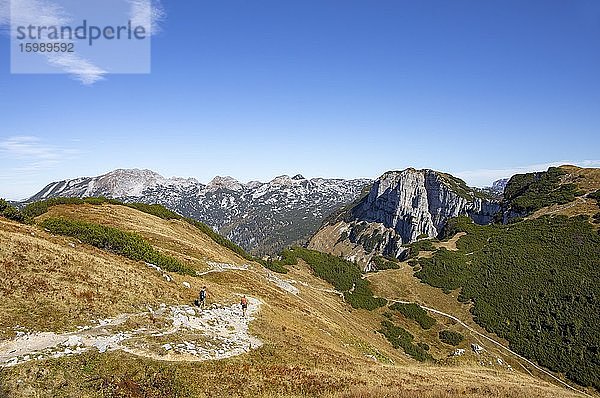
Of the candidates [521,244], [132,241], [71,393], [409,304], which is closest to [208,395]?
[71,393]

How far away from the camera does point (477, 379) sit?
32312 millimetres

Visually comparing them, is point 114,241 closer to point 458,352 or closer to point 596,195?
point 458,352

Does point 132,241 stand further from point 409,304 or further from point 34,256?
point 409,304

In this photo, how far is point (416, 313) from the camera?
3814 inches

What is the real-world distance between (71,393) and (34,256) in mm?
19267

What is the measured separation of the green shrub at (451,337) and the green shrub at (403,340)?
29.5 ft

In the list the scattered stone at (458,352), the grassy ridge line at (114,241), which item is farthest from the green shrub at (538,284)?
the grassy ridge line at (114,241)

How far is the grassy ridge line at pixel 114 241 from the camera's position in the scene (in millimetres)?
46250

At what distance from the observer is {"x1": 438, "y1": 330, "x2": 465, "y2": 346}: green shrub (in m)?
88.2

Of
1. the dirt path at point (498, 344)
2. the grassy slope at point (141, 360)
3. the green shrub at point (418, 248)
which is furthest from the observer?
the green shrub at point (418, 248)

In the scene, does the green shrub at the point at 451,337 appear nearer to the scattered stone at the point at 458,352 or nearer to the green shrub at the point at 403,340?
the scattered stone at the point at 458,352

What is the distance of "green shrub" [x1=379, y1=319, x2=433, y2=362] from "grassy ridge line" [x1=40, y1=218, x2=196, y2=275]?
47.7 metres

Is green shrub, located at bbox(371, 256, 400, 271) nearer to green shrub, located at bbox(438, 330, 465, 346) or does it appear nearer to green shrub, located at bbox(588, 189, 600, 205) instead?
green shrub, located at bbox(438, 330, 465, 346)

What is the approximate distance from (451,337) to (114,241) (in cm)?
7529
